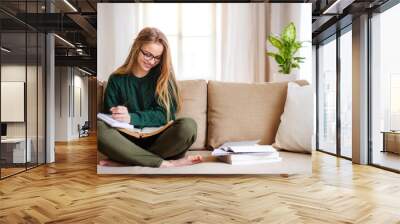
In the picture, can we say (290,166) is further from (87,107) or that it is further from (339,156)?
(87,107)

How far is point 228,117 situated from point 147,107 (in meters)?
0.86

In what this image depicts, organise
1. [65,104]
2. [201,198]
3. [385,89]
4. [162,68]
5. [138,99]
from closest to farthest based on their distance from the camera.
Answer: [201,198], [138,99], [162,68], [385,89], [65,104]

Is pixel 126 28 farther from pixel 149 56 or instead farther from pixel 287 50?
pixel 287 50

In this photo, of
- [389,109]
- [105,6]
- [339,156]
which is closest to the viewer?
[105,6]

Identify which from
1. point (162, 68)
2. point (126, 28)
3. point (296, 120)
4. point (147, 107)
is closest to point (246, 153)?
point (296, 120)

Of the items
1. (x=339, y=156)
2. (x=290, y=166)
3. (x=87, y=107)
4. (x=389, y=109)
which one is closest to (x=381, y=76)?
(x=389, y=109)

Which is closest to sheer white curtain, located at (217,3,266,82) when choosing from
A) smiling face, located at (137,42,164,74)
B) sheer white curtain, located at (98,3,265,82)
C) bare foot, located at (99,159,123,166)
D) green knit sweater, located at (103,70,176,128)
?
sheer white curtain, located at (98,3,265,82)

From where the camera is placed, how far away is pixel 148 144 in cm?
420

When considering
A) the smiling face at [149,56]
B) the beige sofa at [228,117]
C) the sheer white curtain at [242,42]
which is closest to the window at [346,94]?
the beige sofa at [228,117]

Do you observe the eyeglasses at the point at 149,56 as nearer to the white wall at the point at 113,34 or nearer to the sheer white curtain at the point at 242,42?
the white wall at the point at 113,34

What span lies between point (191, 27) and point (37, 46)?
2744 mm

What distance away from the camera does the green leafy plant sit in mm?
4352

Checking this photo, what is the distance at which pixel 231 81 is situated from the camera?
4.37 m

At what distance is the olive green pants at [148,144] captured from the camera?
4.17 metres
